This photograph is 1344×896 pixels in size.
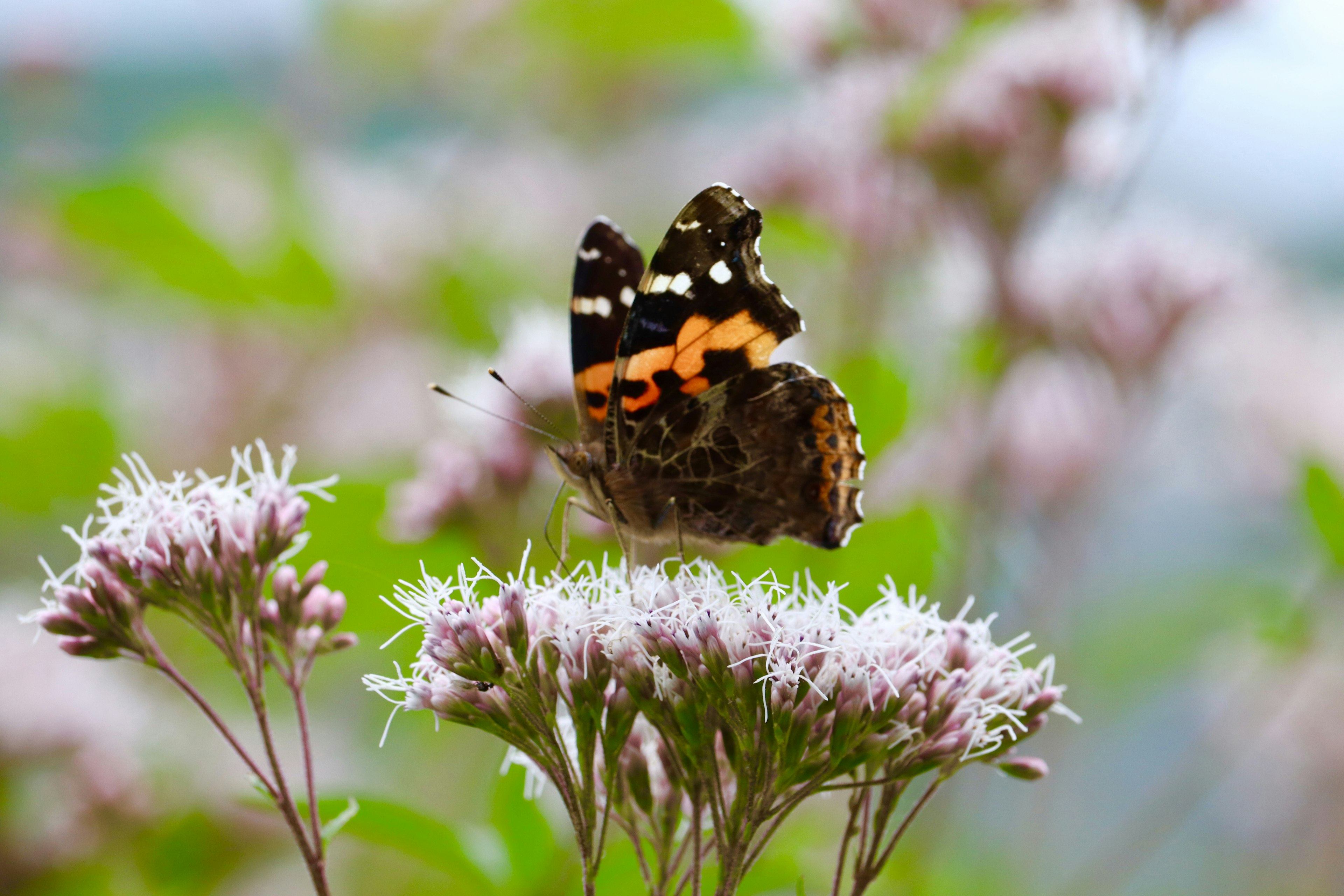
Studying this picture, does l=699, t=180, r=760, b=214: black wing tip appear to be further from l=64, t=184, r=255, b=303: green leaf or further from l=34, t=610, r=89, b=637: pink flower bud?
l=64, t=184, r=255, b=303: green leaf

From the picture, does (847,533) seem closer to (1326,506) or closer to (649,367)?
(649,367)

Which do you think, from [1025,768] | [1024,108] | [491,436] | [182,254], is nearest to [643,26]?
[1024,108]

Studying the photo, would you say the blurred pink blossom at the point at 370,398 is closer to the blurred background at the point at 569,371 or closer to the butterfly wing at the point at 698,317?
the blurred background at the point at 569,371

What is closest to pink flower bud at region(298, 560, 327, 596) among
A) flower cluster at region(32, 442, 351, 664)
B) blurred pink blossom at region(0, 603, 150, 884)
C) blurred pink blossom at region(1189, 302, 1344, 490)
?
flower cluster at region(32, 442, 351, 664)

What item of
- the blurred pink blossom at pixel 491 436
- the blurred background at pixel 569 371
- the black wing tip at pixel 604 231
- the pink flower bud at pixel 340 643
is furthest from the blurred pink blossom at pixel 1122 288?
the pink flower bud at pixel 340 643

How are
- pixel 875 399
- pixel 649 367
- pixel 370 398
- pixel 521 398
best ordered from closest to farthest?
pixel 649 367, pixel 521 398, pixel 875 399, pixel 370 398

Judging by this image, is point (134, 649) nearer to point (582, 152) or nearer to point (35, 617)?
point (35, 617)
